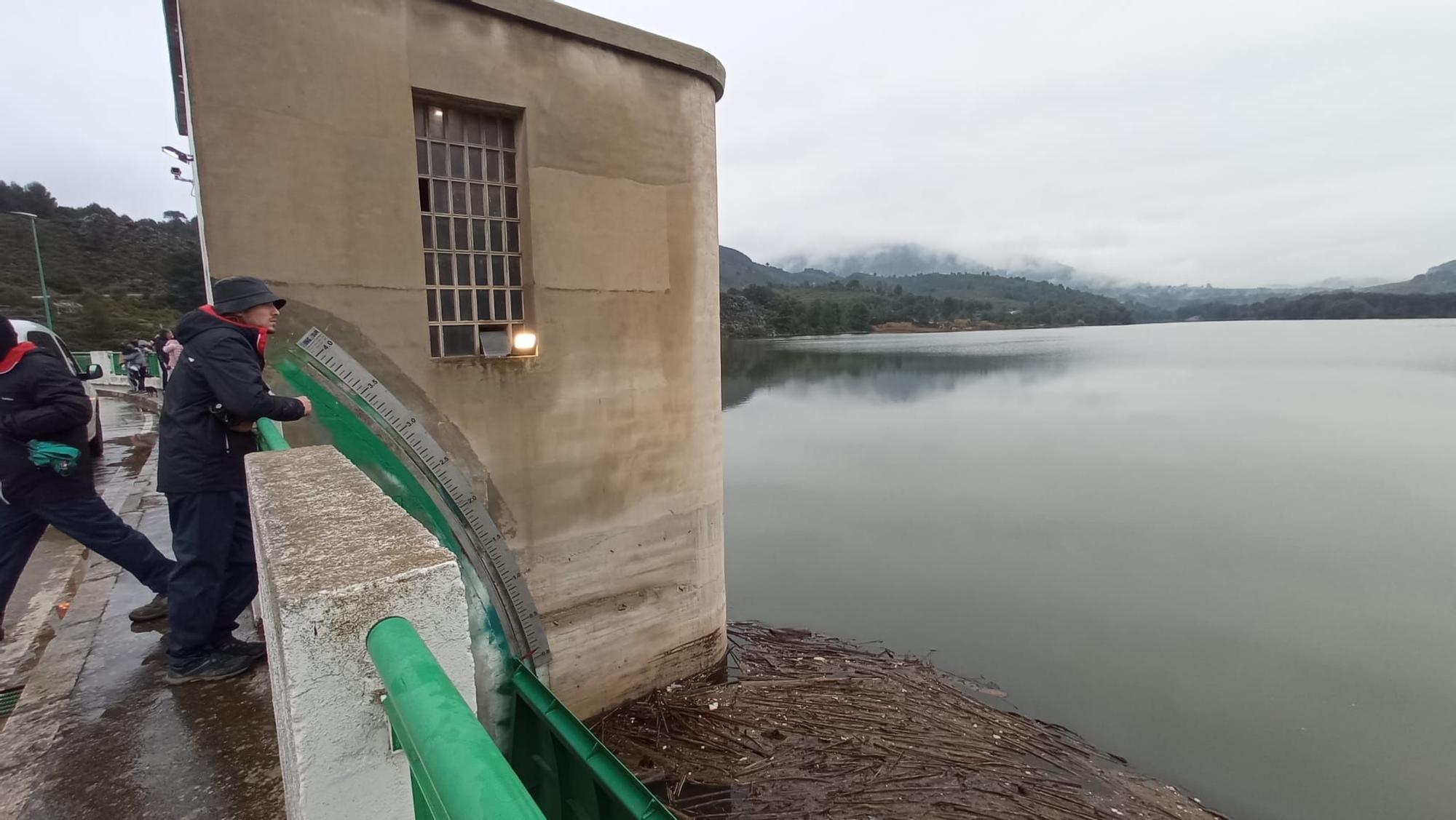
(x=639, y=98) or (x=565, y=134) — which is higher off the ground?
(x=639, y=98)

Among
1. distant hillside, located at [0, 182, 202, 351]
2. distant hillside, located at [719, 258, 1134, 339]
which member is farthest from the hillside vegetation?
distant hillside, located at [0, 182, 202, 351]

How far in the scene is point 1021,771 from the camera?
22.8 ft

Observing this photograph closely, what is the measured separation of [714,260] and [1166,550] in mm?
12818

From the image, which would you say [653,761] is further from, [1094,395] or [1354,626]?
[1094,395]

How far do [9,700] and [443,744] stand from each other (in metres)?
3.93

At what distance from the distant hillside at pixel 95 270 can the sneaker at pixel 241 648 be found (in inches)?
1671

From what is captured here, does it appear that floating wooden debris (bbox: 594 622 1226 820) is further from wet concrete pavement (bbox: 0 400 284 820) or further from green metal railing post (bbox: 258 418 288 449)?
green metal railing post (bbox: 258 418 288 449)

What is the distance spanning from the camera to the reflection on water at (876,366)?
38219mm

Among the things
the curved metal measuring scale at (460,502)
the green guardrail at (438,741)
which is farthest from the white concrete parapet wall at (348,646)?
the curved metal measuring scale at (460,502)

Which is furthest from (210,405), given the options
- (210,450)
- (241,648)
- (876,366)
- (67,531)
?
(876,366)

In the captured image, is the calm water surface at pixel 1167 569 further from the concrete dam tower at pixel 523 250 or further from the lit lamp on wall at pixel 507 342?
the lit lamp on wall at pixel 507 342

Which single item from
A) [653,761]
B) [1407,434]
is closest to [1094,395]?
[1407,434]

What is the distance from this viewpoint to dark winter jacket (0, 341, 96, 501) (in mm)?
3320

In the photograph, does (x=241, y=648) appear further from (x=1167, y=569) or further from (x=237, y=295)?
(x=1167, y=569)
